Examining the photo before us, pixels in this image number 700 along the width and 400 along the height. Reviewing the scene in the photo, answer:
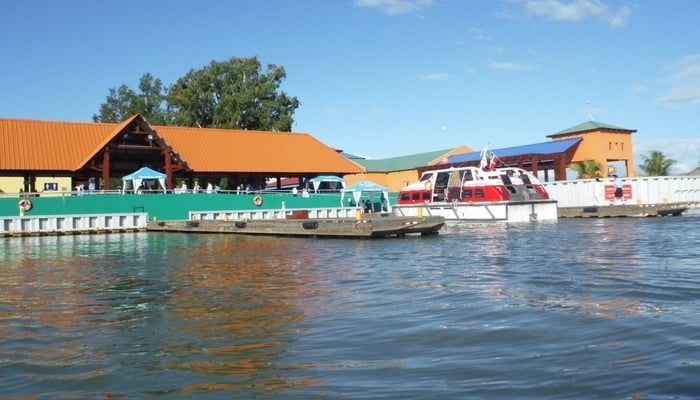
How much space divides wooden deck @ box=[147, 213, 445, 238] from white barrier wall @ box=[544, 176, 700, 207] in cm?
2096

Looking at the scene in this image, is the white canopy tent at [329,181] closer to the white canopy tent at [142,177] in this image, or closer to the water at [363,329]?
the white canopy tent at [142,177]

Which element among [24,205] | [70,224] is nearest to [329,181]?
[70,224]

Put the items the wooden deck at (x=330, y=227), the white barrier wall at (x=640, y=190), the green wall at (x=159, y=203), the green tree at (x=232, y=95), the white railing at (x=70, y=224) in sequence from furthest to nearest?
the green tree at (x=232, y=95) → the white barrier wall at (x=640, y=190) → the green wall at (x=159, y=203) → the white railing at (x=70, y=224) → the wooden deck at (x=330, y=227)

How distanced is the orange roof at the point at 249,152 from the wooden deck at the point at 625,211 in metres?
14.1

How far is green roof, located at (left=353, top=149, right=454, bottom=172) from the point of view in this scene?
62450 millimetres

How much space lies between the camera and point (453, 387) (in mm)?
5621

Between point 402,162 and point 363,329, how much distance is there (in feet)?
191

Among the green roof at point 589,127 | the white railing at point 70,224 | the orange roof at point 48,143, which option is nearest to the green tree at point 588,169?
the green roof at point 589,127

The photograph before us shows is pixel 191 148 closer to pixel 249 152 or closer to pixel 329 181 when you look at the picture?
pixel 249 152

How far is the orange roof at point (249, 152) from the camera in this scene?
4134 centimetres

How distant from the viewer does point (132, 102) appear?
76.8 meters

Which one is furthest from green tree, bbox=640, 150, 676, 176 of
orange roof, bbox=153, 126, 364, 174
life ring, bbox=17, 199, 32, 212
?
life ring, bbox=17, 199, 32, 212

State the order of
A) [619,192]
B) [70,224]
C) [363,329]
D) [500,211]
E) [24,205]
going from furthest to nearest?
[619,192] → [500,211] → [70,224] → [24,205] → [363,329]

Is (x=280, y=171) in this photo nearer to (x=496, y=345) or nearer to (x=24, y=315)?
(x=24, y=315)
